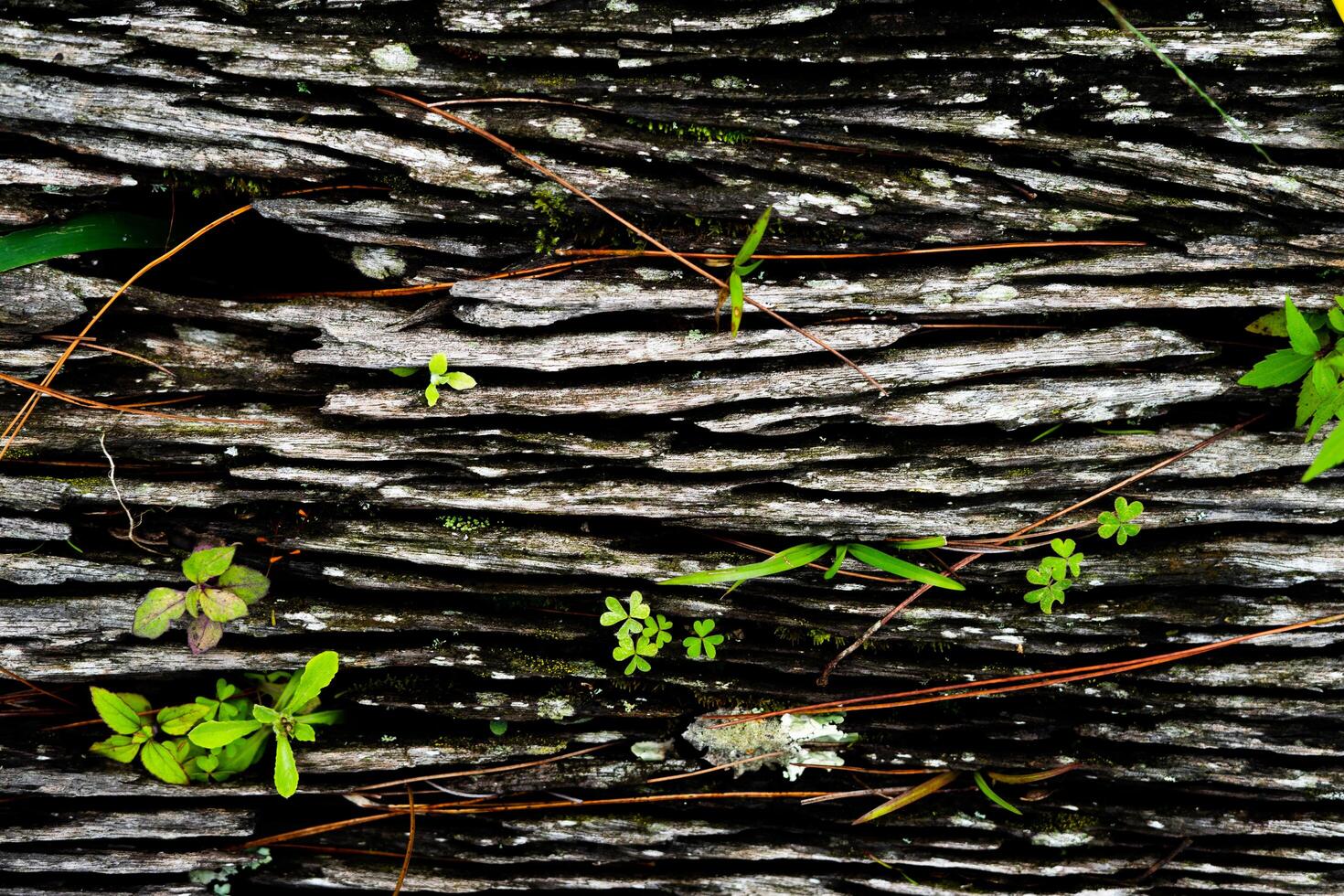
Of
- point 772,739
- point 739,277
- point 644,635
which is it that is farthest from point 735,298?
point 772,739

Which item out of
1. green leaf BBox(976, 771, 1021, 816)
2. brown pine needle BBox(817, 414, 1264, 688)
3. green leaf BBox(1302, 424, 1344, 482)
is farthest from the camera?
green leaf BBox(976, 771, 1021, 816)

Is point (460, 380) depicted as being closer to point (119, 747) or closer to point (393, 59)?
point (393, 59)

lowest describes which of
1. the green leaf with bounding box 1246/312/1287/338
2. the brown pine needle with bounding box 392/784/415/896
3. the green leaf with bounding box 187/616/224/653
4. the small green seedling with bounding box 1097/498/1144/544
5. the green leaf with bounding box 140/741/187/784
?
the brown pine needle with bounding box 392/784/415/896

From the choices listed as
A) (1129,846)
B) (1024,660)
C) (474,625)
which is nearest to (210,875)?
(474,625)

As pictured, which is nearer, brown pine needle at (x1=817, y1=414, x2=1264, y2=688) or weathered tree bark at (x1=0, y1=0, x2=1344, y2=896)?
weathered tree bark at (x1=0, y1=0, x2=1344, y2=896)

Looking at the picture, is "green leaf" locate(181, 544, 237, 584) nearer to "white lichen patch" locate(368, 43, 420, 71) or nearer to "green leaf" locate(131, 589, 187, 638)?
"green leaf" locate(131, 589, 187, 638)

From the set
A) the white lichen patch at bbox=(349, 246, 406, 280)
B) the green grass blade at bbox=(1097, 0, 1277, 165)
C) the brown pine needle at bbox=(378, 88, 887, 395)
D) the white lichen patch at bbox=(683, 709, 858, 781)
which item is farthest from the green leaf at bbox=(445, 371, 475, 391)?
the green grass blade at bbox=(1097, 0, 1277, 165)

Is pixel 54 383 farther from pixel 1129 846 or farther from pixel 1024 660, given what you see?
pixel 1129 846
